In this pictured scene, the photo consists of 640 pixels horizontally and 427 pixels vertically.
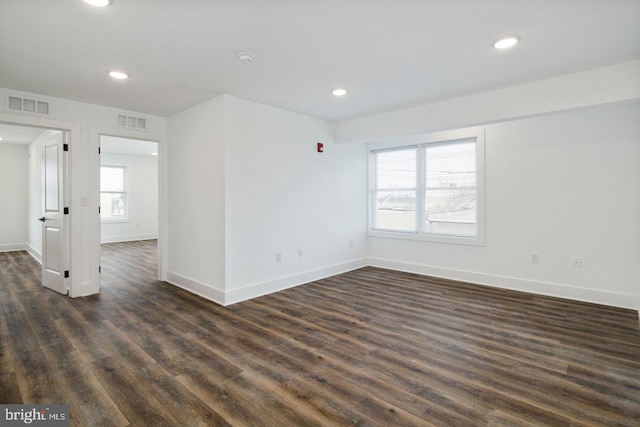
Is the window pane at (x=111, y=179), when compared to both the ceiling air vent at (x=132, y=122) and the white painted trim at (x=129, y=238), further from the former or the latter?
the ceiling air vent at (x=132, y=122)

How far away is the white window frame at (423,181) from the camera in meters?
4.72

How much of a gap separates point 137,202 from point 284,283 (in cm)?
718

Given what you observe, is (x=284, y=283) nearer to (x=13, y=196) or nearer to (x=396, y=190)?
(x=396, y=190)

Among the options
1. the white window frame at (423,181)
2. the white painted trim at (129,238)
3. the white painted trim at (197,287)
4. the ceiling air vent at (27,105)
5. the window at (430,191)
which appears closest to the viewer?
the ceiling air vent at (27,105)

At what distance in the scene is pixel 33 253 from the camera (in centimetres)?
693

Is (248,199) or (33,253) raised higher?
(248,199)

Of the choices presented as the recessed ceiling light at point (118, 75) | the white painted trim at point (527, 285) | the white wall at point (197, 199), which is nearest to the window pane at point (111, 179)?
the white wall at point (197, 199)

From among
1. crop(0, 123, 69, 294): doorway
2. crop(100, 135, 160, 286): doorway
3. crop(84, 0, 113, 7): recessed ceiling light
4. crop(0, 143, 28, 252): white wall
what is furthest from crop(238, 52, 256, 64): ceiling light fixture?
crop(0, 143, 28, 252): white wall

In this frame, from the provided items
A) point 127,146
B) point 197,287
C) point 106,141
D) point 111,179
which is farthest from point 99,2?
point 111,179

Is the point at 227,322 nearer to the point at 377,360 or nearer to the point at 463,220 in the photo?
the point at 377,360

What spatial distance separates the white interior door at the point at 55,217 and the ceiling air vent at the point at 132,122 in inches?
26.8

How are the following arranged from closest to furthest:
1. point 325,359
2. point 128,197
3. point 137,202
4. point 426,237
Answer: point 325,359
point 426,237
point 128,197
point 137,202

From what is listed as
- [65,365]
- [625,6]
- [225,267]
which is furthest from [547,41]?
[65,365]

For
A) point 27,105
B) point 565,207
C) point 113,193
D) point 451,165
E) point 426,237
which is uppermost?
point 27,105
